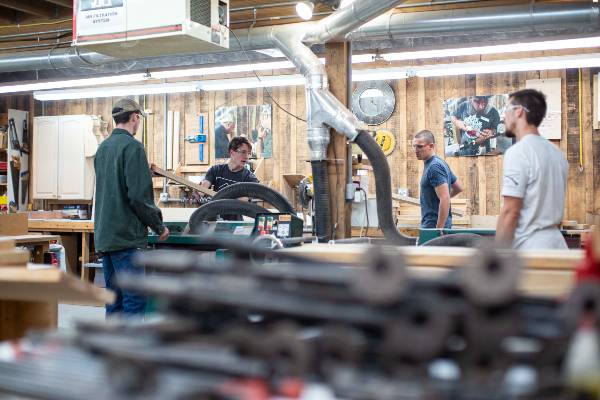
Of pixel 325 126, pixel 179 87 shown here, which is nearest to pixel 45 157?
pixel 179 87

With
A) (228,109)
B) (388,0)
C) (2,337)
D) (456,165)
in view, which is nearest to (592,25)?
(388,0)

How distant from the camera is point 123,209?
452 centimetres

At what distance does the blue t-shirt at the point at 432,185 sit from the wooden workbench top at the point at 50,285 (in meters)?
4.25

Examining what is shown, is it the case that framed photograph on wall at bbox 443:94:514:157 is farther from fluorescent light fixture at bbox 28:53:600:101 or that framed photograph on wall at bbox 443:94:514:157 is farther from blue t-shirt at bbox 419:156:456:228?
blue t-shirt at bbox 419:156:456:228

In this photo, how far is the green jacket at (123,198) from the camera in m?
4.48

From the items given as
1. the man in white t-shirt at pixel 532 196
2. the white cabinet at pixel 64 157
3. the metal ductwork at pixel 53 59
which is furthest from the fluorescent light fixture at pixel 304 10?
the white cabinet at pixel 64 157

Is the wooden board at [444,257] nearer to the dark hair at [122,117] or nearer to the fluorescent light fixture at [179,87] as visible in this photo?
the dark hair at [122,117]

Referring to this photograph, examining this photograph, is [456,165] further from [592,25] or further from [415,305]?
[415,305]

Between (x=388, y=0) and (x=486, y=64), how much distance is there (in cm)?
320

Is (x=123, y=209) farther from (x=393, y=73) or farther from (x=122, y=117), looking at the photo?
(x=393, y=73)

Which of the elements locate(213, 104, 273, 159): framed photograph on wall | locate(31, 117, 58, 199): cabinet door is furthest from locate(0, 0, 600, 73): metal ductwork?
locate(31, 117, 58, 199): cabinet door

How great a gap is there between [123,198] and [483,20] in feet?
10.6

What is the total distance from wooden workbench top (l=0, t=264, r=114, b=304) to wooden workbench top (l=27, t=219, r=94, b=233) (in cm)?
601

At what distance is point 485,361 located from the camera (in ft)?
3.44
